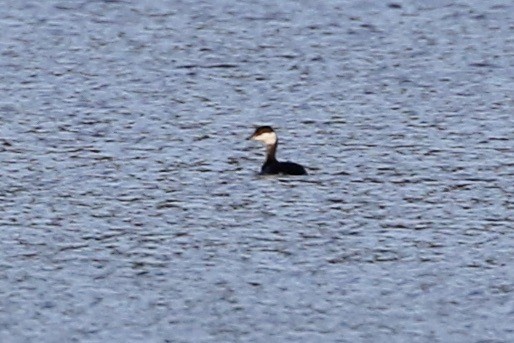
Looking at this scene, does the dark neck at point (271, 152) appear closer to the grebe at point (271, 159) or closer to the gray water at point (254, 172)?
the grebe at point (271, 159)

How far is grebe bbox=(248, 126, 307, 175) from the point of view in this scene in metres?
21.3

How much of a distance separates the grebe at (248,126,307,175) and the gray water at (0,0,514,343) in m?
0.12

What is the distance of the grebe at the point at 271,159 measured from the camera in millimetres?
21266

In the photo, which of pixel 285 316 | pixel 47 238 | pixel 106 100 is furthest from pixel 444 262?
pixel 106 100

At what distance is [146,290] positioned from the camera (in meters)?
16.9

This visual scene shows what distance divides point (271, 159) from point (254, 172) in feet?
1.08

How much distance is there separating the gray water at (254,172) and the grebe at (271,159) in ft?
0.39

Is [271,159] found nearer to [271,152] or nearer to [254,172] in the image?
[271,152]

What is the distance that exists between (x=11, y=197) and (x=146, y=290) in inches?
150

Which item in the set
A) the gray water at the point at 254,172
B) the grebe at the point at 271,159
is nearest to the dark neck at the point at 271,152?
the grebe at the point at 271,159

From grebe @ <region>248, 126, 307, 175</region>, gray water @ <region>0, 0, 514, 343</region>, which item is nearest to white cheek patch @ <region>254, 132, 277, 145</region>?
grebe @ <region>248, 126, 307, 175</region>

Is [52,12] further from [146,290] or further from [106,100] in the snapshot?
[146,290]

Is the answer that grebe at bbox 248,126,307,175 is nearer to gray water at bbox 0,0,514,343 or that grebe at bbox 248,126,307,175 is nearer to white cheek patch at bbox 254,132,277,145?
white cheek patch at bbox 254,132,277,145

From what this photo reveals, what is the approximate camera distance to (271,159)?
21.6 metres
